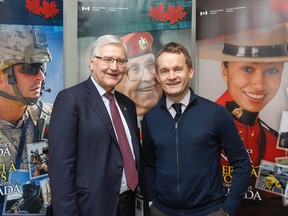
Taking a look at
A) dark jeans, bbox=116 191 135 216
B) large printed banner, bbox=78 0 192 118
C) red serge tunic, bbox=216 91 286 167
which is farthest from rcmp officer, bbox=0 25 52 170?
red serge tunic, bbox=216 91 286 167

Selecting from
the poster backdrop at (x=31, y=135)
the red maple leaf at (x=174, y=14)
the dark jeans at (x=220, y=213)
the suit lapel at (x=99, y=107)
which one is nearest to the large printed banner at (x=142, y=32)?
the red maple leaf at (x=174, y=14)

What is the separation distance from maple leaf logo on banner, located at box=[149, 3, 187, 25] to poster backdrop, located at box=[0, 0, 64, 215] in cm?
62

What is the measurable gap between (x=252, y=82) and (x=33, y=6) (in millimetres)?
1494

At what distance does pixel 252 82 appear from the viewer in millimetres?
2057

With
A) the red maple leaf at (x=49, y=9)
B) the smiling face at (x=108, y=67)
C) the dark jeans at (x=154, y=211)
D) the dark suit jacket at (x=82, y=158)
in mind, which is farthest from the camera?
the red maple leaf at (x=49, y=9)

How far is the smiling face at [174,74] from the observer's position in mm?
1562

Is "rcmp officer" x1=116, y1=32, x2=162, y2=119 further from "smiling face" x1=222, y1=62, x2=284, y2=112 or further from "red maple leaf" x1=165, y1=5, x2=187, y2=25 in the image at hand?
"smiling face" x1=222, y1=62, x2=284, y2=112

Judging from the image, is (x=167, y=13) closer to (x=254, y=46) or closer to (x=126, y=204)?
(x=254, y=46)

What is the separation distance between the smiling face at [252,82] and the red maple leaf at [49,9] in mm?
1179

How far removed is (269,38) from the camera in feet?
6.57

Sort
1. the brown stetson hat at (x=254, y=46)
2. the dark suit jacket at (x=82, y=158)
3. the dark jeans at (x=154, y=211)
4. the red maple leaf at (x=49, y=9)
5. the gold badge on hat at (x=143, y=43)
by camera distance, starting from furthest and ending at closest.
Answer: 1. the gold badge on hat at (x=143, y=43)
2. the red maple leaf at (x=49, y=9)
3. the brown stetson hat at (x=254, y=46)
4. the dark jeans at (x=154, y=211)
5. the dark suit jacket at (x=82, y=158)

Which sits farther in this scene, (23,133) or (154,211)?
(23,133)

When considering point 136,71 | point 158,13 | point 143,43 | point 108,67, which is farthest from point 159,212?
point 158,13

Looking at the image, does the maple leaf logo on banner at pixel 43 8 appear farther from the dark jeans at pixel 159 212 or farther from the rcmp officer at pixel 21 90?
the dark jeans at pixel 159 212
